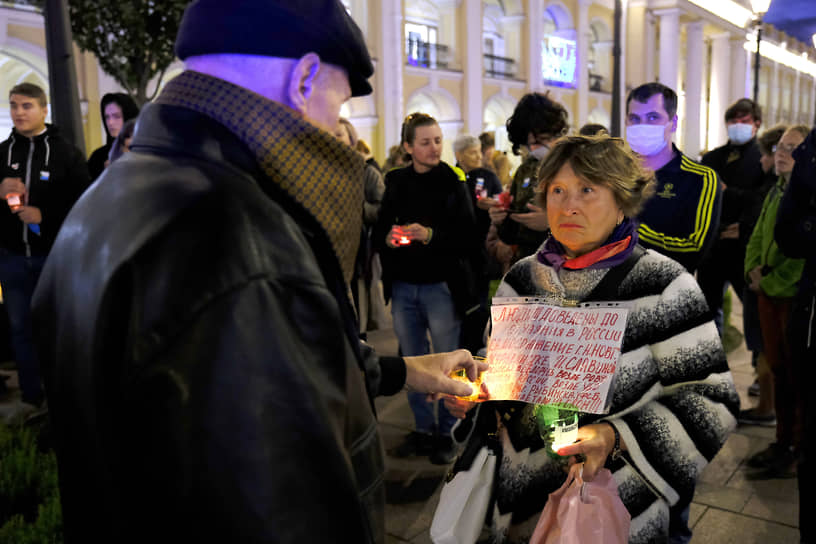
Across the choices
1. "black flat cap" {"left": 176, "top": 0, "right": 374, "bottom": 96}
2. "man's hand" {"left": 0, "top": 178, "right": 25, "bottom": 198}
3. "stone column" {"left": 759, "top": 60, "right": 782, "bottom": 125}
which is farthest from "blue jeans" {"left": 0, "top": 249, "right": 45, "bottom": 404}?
"stone column" {"left": 759, "top": 60, "right": 782, "bottom": 125}

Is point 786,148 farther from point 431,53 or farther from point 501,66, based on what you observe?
point 501,66

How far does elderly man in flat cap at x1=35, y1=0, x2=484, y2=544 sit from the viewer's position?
2.75 ft

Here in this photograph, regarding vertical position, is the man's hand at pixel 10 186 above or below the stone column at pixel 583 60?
below

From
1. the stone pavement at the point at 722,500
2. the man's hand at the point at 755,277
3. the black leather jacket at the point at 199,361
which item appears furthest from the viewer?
the man's hand at the point at 755,277

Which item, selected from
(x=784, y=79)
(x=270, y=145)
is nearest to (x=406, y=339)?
(x=270, y=145)

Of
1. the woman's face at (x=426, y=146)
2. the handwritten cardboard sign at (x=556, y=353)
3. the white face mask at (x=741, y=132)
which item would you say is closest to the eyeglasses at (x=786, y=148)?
the white face mask at (x=741, y=132)

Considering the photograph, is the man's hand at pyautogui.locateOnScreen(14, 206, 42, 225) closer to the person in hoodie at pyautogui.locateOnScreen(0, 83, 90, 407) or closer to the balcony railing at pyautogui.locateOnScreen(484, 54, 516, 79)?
the person in hoodie at pyautogui.locateOnScreen(0, 83, 90, 407)

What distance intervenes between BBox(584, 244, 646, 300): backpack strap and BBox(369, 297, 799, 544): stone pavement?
74.6 inches

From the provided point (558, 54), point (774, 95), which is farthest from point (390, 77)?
point (774, 95)

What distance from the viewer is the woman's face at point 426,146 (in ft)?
14.5

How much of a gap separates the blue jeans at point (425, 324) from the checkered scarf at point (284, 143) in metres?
3.33

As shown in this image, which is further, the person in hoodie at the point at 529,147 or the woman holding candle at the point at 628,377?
the person in hoodie at the point at 529,147

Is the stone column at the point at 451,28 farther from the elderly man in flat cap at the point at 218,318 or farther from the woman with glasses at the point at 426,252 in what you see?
the elderly man in flat cap at the point at 218,318

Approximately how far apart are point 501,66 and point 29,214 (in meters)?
24.6
